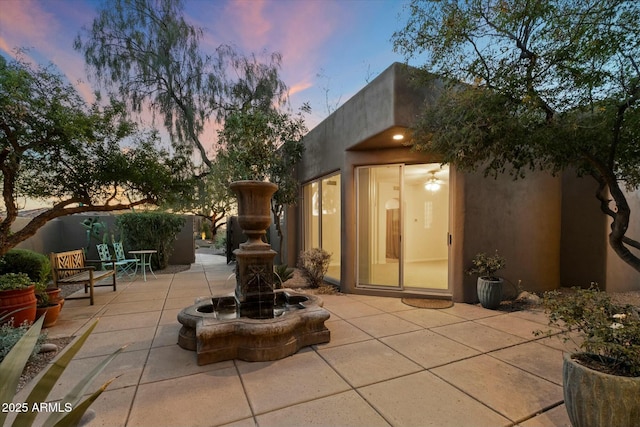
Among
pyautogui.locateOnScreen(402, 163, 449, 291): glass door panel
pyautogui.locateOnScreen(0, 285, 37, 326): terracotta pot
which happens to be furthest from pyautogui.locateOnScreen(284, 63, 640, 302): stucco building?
pyautogui.locateOnScreen(0, 285, 37, 326): terracotta pot

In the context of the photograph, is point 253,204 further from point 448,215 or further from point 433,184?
point 433,184

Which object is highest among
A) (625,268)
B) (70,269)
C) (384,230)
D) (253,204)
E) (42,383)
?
(253,204)

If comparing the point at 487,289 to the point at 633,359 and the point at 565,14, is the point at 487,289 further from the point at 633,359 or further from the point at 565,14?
the point at 565,14

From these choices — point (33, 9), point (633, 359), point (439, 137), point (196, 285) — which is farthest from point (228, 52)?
point (633, 359)

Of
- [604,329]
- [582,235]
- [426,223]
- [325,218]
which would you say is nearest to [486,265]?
[582,235]

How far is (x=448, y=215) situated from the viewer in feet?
16.5

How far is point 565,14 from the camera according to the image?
2.98 metres

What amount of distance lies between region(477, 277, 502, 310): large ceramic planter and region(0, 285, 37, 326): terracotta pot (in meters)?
5.96

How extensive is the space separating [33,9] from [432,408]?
22.0 feet

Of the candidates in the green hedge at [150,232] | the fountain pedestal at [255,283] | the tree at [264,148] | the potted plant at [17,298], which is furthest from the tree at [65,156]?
the green hedge at [150,232]

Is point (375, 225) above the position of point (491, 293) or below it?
above

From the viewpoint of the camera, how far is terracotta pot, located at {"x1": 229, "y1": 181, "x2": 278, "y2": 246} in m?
3.21

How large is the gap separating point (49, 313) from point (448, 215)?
239 inches

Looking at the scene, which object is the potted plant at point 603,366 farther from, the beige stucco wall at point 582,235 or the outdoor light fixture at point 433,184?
the outdoor light fixture at point 433,184
